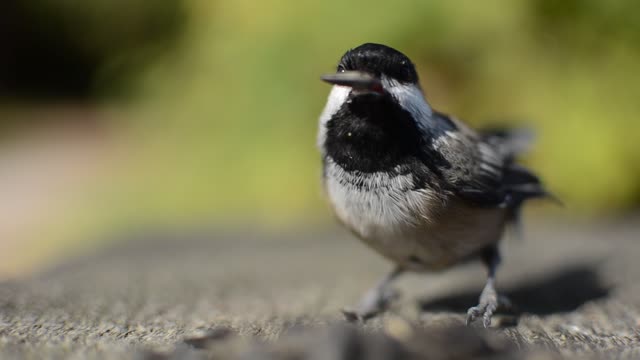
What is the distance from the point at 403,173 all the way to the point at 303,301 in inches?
56.2

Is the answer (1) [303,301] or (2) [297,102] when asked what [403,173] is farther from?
(2) [297,102]

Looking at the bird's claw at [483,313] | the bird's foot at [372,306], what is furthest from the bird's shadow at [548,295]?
the bird's claw at [483,313]

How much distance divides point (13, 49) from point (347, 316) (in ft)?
41.6

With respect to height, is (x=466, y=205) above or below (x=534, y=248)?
above

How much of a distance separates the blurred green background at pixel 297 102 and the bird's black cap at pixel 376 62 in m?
3.20

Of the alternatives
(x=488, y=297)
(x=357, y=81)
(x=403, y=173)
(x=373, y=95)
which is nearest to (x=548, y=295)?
(x=488, y=297)

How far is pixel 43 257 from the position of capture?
7137 millimetres

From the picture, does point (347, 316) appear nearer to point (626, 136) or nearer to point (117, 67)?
point (626, 136)

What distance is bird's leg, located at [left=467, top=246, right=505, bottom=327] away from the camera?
133 inches

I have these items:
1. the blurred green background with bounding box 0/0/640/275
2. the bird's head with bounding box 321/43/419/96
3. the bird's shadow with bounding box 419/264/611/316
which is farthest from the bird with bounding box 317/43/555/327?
the blurred green background with bounding box 0/0/640/275

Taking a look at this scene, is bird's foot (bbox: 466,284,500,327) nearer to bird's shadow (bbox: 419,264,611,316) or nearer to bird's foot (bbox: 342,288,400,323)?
bird's shadow (bbox: 419,264,611,316)

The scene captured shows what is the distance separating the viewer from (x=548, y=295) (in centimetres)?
427

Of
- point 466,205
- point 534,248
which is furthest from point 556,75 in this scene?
point 466,205

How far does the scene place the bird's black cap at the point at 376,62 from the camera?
2.92 m
